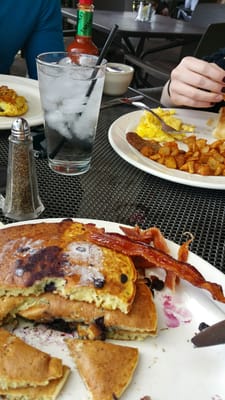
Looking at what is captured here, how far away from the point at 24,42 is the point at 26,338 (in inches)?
78.0

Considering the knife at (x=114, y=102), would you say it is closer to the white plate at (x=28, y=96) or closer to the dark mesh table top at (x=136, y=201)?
the white plate at (x=28, y=96)

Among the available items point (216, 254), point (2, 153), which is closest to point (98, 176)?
point (2, 153)

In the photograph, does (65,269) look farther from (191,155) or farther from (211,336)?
(191,155)

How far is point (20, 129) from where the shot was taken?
944 mm

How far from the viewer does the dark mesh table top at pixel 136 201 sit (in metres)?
1.00

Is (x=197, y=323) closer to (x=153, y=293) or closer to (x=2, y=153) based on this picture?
(x=153, y=293)

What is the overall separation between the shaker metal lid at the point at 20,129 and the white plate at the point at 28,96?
396 millimetres

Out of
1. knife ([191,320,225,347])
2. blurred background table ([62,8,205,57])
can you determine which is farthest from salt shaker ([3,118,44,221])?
blurred background table ([62,8,205,57])

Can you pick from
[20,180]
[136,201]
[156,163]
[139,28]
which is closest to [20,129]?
[20,180]

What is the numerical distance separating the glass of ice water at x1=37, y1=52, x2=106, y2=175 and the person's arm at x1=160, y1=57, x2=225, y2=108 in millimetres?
538

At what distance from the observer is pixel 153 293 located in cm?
78

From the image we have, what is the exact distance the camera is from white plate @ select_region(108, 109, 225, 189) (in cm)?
116

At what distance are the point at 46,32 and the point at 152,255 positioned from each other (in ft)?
6.15

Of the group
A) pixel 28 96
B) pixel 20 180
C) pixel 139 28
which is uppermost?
pixel 20 180
